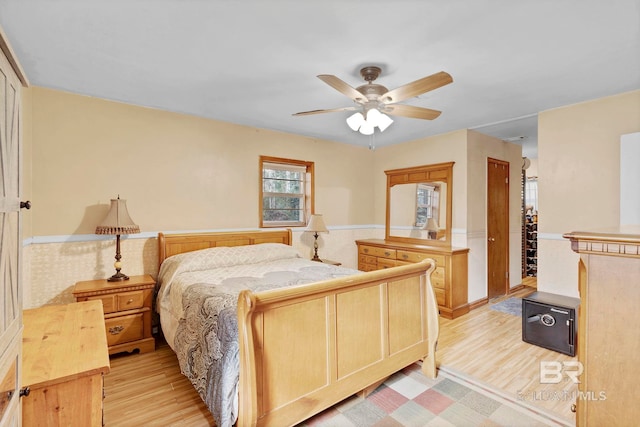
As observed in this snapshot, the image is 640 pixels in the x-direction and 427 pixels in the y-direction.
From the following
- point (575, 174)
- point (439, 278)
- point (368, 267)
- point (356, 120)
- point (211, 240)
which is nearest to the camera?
point (356, 120)

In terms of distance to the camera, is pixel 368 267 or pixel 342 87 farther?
pixel 368 267

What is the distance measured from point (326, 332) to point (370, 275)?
1.62 ft

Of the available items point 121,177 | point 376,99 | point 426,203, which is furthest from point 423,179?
point 121,177

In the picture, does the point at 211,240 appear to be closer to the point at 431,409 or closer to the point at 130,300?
the point at 130,300

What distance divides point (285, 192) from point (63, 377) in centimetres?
345

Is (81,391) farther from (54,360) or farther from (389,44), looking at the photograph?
(389,44)

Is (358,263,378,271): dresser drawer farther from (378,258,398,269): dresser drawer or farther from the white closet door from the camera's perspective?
the white closet door

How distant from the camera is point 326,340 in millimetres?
1929

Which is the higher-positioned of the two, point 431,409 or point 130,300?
point 130,300

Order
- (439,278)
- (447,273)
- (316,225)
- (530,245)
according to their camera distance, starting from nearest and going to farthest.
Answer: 1. (447,273)
2. (439,278)
3. (316,225)
4. (530,245)

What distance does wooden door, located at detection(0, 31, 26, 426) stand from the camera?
2.74 feet

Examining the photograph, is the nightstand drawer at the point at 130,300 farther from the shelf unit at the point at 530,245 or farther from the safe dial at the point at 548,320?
the shelf unit at the point at 530,245

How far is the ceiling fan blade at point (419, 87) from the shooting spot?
1857 mm

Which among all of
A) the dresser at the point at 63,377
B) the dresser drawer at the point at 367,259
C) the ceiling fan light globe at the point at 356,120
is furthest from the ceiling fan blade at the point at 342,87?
the dresser drawer at the point at 367,259
